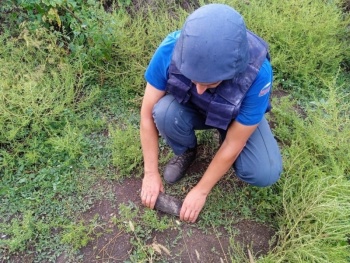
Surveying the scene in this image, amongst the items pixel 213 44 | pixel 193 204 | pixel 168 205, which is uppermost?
pixel 213 44

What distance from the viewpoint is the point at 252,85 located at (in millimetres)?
1661

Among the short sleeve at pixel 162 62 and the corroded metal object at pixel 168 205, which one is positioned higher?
the short sleeve at pixel 162 62

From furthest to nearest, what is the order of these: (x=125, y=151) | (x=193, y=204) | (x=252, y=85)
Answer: (x=125, y=151)
(x=193, y=204)
(x=252, y=85)

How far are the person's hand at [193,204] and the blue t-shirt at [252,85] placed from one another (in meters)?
0.51

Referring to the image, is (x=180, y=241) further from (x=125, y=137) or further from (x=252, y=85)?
(x=252, y=85)

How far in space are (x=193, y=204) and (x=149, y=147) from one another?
414mm

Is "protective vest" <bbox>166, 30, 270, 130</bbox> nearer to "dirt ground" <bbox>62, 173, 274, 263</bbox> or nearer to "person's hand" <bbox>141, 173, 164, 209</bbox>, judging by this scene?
"person's hand" <bbox>141, 173, 164, 209</bbox>

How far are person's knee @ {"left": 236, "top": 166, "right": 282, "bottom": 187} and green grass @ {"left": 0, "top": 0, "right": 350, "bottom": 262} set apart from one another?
0.10 meters

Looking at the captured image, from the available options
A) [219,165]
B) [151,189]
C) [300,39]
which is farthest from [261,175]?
[300,39]

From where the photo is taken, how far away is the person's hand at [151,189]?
2.09m

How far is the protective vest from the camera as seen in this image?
1.61m

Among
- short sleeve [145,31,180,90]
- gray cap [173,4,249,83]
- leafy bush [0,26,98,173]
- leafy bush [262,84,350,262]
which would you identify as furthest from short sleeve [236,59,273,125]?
leafy bush [0,26,98,173]

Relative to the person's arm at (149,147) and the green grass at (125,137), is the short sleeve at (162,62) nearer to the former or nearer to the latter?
the person's arm at (149,147)

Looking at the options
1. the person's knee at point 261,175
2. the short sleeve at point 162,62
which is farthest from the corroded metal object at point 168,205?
the short sleeve at point 162,62
